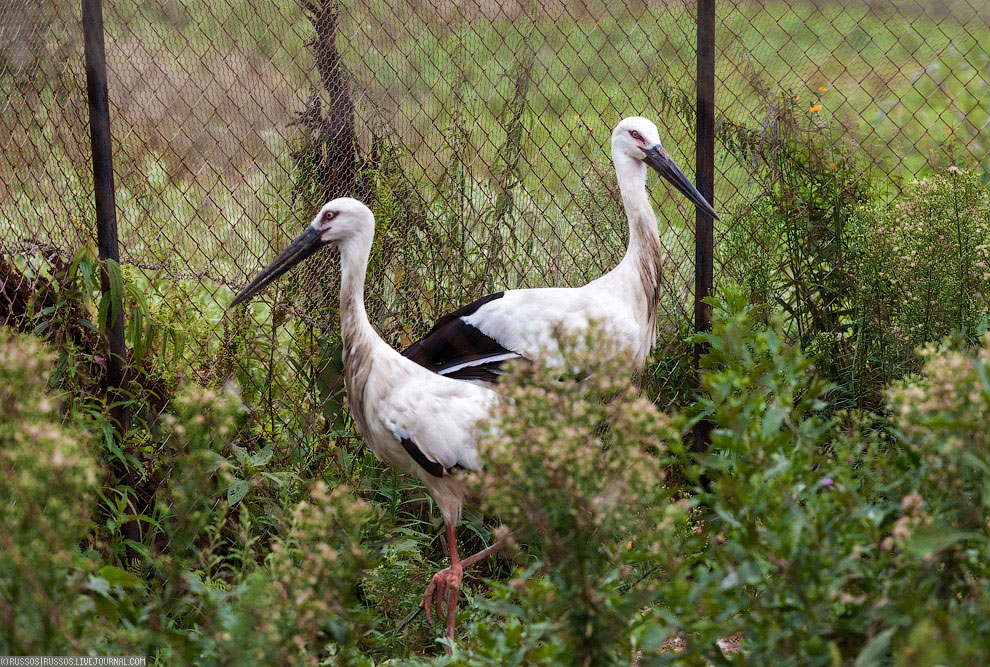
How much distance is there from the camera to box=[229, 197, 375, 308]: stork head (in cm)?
325

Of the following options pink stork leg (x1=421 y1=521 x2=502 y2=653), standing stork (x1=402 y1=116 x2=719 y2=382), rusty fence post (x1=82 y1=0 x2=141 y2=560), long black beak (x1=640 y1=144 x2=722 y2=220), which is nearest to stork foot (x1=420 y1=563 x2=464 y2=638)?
pink stork leg (x1=421 y1=521 x2=502 y2=653)

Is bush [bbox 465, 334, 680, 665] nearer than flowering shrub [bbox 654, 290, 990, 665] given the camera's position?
No

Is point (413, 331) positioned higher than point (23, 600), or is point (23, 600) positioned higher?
point (413, 331)

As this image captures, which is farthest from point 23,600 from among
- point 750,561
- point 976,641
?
point 976,641

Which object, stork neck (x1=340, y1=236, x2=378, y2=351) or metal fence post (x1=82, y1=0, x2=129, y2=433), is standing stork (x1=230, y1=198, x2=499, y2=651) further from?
metal fence post (x1=82, y1=0, x2=129, y2=433)

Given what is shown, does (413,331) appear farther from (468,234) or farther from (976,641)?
(976,641)

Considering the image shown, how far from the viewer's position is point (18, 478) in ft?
5.57

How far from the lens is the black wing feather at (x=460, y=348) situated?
3547 mm

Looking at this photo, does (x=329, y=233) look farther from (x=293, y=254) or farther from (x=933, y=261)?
(x=933, y=261)

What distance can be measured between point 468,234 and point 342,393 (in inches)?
32.4

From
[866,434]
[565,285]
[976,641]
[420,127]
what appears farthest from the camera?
[565,285]

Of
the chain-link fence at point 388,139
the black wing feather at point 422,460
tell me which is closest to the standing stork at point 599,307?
the chain-link fence at point 388,139

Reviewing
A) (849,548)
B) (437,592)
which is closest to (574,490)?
(849,548)

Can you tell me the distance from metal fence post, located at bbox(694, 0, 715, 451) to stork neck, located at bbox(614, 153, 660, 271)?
0.18 meters
